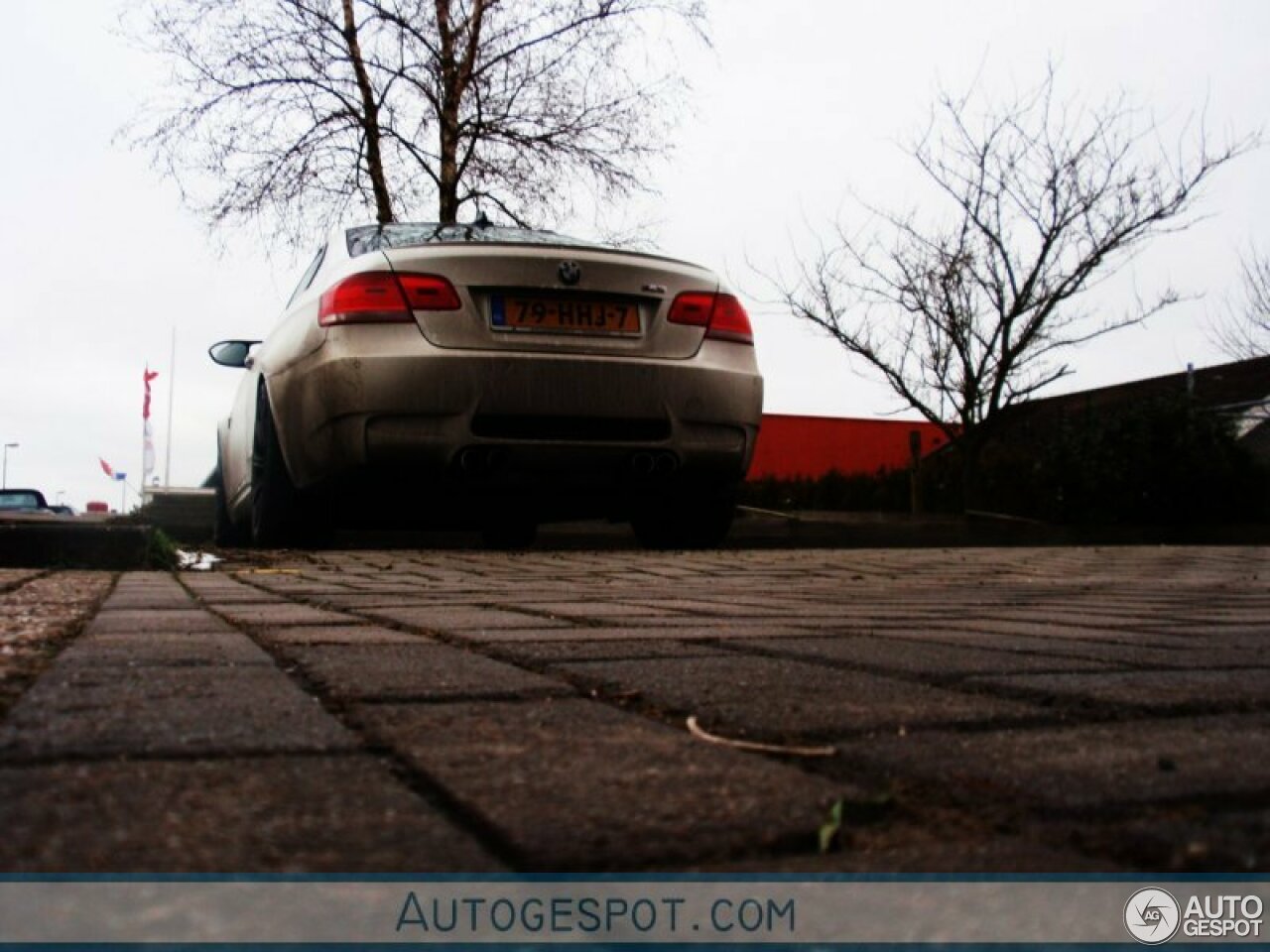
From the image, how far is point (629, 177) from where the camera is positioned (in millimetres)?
17000

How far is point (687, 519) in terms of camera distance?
7656 mm

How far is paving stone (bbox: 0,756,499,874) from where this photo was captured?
1081 millimetres

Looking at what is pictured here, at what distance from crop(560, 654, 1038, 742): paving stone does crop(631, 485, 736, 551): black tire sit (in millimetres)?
4652

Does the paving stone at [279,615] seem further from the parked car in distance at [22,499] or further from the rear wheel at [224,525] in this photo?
the parked car in distance at [22,499]

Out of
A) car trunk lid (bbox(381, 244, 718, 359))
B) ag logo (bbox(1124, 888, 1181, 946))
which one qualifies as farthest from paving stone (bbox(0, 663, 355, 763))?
car trunk lid (bbox(381, 244, 718, 359))

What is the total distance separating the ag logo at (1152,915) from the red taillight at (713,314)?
5374 millimetres

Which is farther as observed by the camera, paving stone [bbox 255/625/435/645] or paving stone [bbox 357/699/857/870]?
paving stone [bbox 255/625/435/645]

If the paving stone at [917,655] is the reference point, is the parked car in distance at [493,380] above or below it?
above

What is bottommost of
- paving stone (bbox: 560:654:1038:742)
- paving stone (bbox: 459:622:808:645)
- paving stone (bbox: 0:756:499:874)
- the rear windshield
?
paving stone (bbox: 0:756:499:874)

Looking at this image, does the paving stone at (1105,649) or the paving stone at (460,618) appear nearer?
the paving stone at (1105,649)

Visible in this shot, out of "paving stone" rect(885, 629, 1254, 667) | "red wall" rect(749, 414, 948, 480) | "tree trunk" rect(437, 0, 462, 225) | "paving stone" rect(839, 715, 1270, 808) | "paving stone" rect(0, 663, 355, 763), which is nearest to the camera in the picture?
"paving stone" rect(839, 715, 1270, 808)

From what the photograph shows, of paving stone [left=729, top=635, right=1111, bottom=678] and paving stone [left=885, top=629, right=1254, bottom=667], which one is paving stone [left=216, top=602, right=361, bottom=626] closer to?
paving stone [left=729, top=635, right=1111, bottom=678]

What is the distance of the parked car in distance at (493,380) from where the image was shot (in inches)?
233

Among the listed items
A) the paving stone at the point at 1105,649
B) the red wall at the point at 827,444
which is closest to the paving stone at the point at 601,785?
the paving stone at the point at 1105,649
